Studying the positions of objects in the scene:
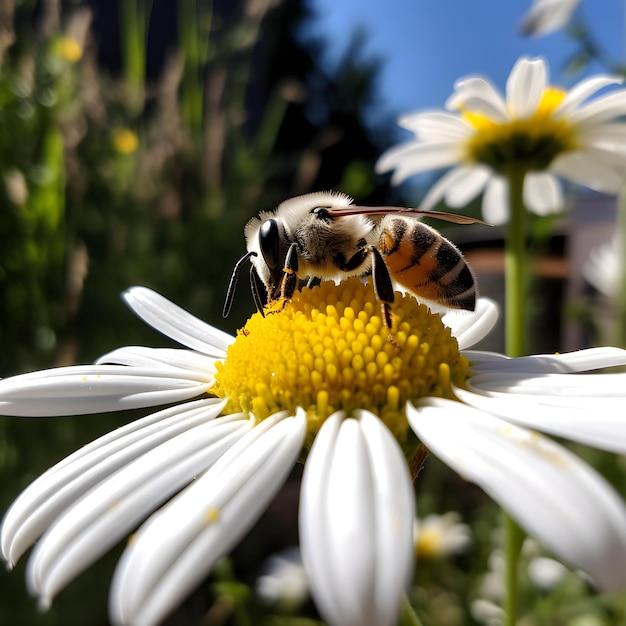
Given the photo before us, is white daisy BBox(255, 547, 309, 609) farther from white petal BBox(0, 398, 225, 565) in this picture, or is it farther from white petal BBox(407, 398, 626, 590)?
A: white petal BBox(407, 398, 626, 590)

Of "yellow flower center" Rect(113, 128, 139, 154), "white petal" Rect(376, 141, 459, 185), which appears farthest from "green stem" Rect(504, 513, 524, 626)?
"yellow flower center" Rect(113, 128, 139, 154)

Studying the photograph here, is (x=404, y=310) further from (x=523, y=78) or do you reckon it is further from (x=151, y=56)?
(x=151, y=56)

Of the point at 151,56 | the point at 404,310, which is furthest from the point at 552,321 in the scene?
the point at 151,56

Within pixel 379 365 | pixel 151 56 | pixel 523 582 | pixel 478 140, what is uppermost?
pixel 151 56

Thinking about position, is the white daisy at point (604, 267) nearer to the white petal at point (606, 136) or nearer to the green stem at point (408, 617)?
the white petal at point (606, 136)

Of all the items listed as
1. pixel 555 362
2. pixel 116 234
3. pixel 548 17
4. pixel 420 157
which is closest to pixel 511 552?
pixel 555 362

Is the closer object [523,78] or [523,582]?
[523,78]

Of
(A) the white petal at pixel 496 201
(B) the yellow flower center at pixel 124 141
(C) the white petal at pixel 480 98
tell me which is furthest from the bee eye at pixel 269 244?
(B) the yellow flower center at pixel 124 141
